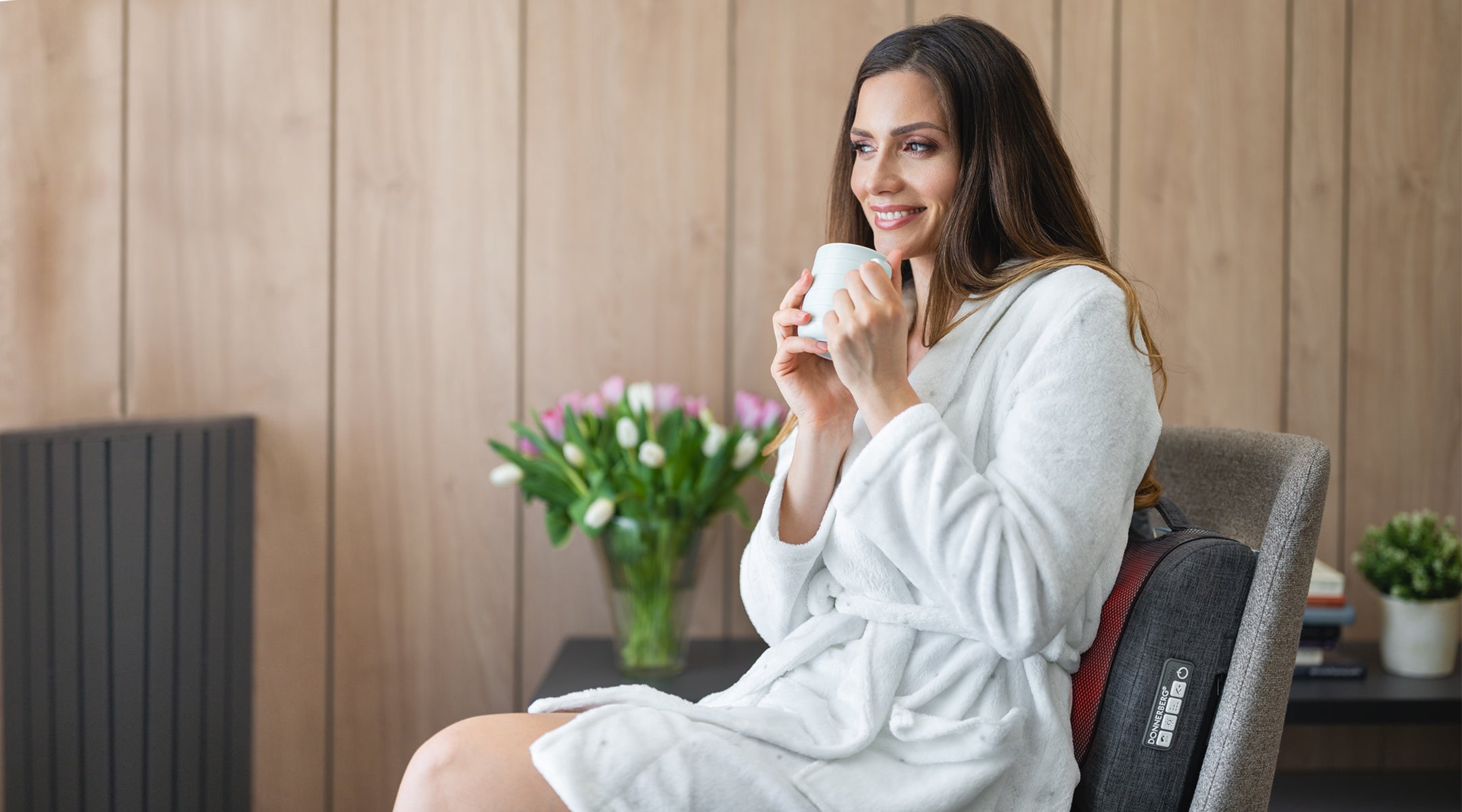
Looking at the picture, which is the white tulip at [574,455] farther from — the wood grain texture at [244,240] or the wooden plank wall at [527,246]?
the wood grain texture at [244,240]

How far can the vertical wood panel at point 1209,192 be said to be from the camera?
1.80 meters

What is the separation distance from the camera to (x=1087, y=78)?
1800 mm

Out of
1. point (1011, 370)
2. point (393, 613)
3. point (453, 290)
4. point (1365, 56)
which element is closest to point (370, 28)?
point (453, 290)

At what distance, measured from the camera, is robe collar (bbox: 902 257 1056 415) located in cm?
103

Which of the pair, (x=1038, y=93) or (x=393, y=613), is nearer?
(x=1038, y=93)

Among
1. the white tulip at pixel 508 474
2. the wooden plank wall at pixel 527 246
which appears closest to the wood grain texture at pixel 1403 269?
the wooden plank wall at pixel 527 246

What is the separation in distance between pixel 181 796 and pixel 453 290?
87cm

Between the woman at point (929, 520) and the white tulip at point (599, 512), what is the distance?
1.44 feet

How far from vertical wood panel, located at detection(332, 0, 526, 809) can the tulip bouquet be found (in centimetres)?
22

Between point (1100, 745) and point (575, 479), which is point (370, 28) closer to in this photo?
point (575, 479)

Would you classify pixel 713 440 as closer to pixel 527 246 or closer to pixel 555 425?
pixel 555 425

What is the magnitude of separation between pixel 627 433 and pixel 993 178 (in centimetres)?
68

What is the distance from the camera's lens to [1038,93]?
1090mm

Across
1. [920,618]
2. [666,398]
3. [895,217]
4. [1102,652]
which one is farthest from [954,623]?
[666,398]
